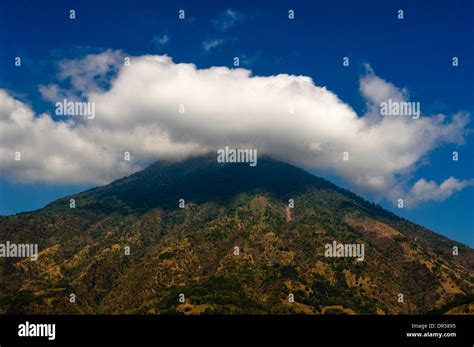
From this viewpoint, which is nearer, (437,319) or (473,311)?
(437,319)

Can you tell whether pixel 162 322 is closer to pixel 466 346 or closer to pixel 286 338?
pixel 286 338

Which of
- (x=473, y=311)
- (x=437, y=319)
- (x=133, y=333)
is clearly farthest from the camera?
(x=473, y=311)

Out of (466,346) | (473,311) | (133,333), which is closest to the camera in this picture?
(133,333)

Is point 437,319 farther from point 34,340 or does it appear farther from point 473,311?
point 473,311

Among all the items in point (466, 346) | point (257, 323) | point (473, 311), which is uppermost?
point (257, 323)

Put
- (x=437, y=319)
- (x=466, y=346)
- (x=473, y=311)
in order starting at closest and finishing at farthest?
(x=466, y=346)
(x=437, y=319)
(x=473, y=311)

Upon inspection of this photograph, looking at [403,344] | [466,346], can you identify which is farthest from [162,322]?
[466,346]

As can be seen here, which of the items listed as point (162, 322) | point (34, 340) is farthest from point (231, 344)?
point (34, 340)

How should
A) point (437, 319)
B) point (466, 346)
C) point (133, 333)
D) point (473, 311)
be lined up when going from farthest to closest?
1. point (473, 311)
2. point (437, 319)
3. point (466, 346)
4. point (133, 333)

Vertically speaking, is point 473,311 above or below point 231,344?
below
